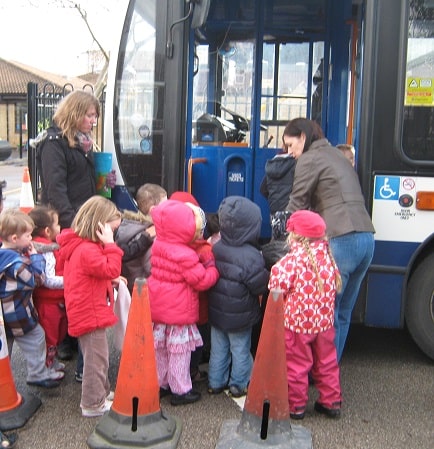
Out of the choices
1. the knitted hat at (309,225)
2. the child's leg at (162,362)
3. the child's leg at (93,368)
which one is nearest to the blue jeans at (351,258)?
the knitted hat at (309,225)

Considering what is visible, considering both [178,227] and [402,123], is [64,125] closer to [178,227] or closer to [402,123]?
[178,227]

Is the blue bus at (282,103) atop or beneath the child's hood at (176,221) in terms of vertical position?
atop

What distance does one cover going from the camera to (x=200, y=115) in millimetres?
5809

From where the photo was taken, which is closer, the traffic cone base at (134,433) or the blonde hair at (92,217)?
the traffic cone base at (134,433)

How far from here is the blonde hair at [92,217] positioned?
352cm

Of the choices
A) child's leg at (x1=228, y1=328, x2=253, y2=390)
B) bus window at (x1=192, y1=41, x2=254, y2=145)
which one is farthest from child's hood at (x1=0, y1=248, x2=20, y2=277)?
bus window at (x1=192, y1=41, x2=254, y2=145)

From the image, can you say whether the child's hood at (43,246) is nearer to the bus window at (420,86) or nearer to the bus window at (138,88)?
the bus window at (138,88)

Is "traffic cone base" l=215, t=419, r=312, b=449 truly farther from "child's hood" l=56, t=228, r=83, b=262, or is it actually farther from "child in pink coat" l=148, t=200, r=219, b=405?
"child's hood" l=56, t=228, r=83, b=262

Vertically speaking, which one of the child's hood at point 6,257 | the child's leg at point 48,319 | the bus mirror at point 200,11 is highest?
the bus mirror at point 200,11

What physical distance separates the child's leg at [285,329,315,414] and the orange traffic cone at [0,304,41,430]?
59.5 inches

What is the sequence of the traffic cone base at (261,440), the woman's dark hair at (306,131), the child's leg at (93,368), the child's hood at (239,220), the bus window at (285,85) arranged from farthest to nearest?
1. the bus window at (285,85)
2. the woman's dark hair at (306,131)
3. the child's hood at (239,220)
4. the child's leg at (93,368)
5. the traffic cone base at (261,440)

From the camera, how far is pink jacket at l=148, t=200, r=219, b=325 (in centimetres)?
364

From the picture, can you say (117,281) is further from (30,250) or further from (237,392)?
(237,392)

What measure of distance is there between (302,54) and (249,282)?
3.18 metres
